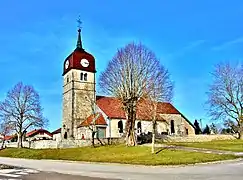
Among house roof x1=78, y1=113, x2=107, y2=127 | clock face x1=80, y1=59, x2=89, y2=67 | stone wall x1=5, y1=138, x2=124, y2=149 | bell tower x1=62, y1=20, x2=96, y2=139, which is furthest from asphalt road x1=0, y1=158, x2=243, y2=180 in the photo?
clock face x1=80, y1=59, x2=89, y2=67

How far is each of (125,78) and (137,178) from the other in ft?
84.7

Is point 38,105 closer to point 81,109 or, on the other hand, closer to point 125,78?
point 81,109

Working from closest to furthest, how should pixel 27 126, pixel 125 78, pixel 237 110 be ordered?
pixel 125 78
pixel 237 110
pixel 27 126

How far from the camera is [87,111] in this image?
5722cm

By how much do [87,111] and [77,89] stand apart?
4.52 metres

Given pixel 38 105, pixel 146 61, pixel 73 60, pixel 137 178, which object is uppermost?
pixel 73 60

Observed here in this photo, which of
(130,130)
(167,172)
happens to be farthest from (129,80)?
(167,172)

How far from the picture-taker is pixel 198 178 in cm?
1297

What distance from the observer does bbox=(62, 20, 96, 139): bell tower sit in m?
56.0

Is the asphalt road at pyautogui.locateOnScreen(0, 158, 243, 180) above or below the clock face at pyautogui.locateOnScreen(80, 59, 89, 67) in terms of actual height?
below

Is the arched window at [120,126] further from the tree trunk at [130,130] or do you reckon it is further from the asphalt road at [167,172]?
the asphalt road at [167,172]

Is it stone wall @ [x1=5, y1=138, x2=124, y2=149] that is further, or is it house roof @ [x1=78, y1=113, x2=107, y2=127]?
house roof @ [x1=78, y1=113, x2=107, y2=127]

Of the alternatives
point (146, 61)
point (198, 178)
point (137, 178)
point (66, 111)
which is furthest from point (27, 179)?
point (66, 111)

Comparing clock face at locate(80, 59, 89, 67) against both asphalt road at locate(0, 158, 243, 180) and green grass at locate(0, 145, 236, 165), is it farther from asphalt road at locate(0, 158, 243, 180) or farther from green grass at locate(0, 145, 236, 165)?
asphalt road at locate(0, 158, 243, 180)
